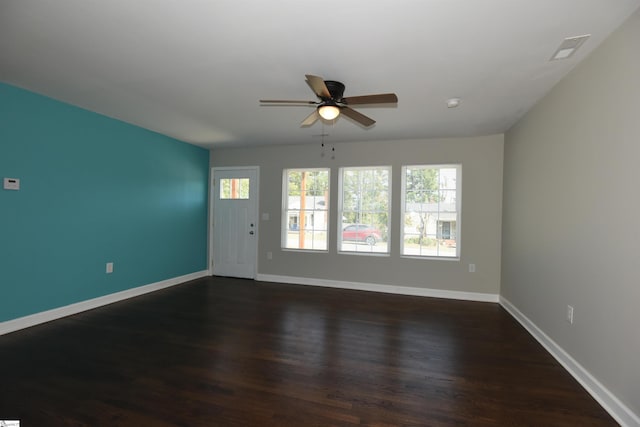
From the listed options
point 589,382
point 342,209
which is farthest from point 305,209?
point 589,382

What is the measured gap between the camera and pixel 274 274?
5527mm

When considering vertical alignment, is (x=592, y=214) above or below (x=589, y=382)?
above

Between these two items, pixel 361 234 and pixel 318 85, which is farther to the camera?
pixel 361 234

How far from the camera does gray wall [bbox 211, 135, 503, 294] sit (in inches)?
178

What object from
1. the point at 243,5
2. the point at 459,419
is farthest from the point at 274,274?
the point at 243,5

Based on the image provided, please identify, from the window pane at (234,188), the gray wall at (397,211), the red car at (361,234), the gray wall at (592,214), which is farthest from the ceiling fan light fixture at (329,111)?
the window pane at (234,188)

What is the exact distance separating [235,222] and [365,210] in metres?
2.53

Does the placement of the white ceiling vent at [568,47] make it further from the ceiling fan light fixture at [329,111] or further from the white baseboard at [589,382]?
the white baseboard at [589,382]

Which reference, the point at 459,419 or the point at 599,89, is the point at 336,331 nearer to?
the point at 459,419

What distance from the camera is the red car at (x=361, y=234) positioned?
5.07m

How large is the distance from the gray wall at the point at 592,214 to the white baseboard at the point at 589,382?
47 mm

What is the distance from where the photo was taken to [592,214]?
221 centimetres

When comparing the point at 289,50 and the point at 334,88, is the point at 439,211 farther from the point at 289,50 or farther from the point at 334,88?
the point at 289,50

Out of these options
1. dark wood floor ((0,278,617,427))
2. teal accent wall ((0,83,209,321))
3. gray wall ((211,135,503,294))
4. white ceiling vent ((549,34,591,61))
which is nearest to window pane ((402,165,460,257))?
gray wall ((211,135,503,294))
